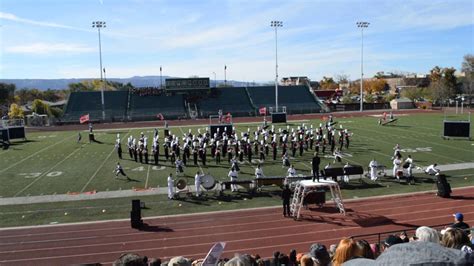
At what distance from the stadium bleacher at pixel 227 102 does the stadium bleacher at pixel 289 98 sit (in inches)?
64.2

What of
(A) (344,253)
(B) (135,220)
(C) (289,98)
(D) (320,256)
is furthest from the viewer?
(C) (289,98)

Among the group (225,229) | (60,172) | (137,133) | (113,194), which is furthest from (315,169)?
(137,133)

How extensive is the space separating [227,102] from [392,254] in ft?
215

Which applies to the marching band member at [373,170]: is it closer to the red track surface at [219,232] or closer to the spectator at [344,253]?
the red track surface at [219,232]

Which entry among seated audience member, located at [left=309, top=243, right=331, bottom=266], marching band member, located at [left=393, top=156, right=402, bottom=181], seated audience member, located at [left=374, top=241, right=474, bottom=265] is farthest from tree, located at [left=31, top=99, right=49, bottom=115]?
seated audience member, located at [left=374, top=241, right=474, bottom=265]

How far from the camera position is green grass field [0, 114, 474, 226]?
622 inches

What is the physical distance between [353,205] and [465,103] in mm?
61298

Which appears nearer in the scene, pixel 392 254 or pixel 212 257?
pixel 392 254

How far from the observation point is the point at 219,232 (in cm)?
1282

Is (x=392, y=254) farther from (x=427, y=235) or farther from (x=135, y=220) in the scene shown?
(x=135, y=220)

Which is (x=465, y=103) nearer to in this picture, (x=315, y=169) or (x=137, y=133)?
(x=137, y=133)

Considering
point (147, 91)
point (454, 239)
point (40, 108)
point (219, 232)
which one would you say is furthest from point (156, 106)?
point (454, 239)

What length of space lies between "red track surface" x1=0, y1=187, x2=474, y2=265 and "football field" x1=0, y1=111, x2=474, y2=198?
16.8 feet

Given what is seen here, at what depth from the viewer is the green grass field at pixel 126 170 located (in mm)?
15789
